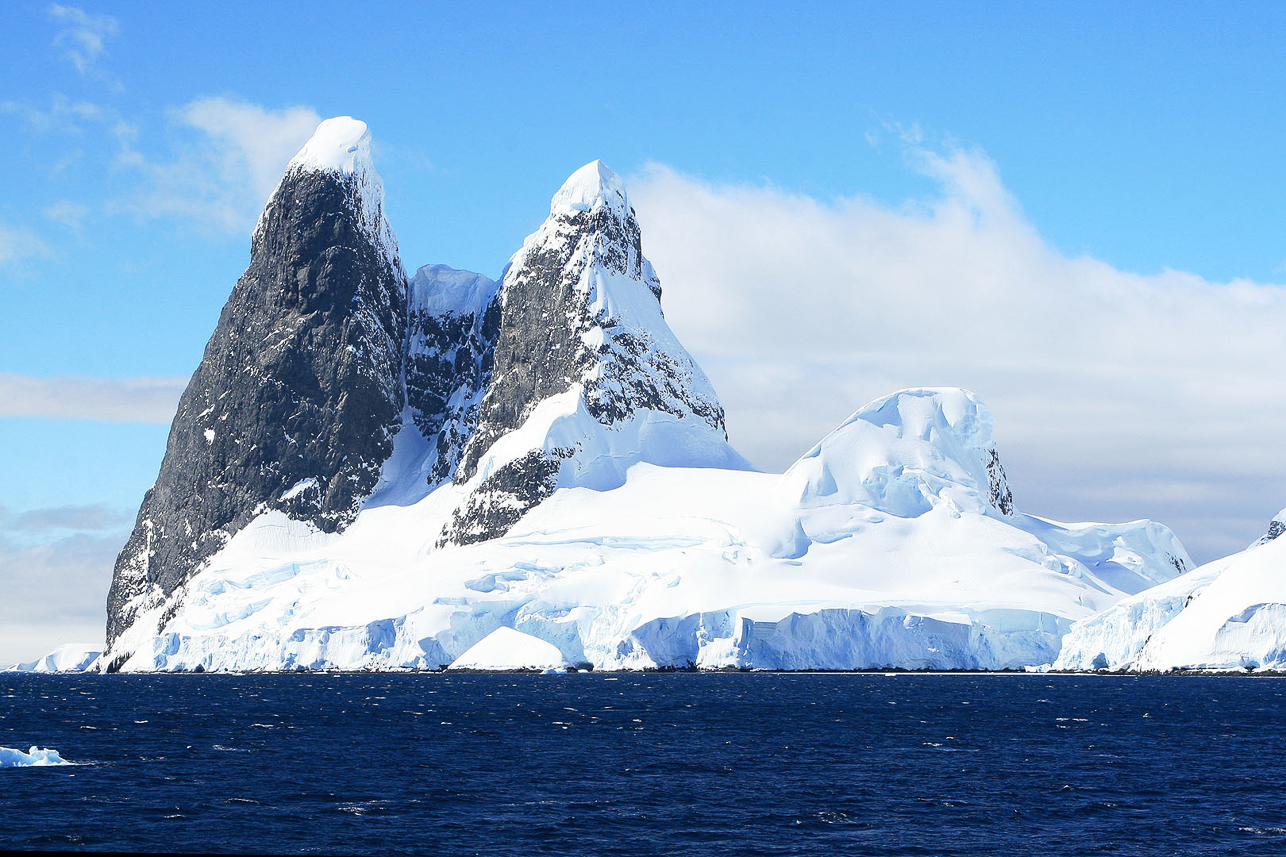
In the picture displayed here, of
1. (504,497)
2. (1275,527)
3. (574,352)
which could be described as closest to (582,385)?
(574,352)

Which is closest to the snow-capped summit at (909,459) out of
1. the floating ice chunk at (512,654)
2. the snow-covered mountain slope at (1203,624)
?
the floating ice chunk at (512,654)

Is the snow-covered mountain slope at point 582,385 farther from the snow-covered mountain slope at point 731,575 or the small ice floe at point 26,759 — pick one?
the small ice floe at point 26,759

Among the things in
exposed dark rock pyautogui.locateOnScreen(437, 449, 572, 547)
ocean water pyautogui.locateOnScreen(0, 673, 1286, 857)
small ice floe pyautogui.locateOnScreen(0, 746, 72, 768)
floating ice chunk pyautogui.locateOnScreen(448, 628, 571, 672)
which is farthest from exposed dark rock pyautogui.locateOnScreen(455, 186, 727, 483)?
small ice floe pyautogui.locateOnScreen(0, 746, 72, 768)

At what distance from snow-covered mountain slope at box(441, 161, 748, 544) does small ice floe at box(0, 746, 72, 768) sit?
117522 mm

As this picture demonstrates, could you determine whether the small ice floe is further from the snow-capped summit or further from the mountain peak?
the mountain peak

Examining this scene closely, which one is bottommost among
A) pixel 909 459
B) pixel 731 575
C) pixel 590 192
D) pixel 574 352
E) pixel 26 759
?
pixel 26 759

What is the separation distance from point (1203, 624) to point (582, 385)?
93171 millimetres

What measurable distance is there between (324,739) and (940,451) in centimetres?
11094

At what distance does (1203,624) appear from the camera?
108 metres

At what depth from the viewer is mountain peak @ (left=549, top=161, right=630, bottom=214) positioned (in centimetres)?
19550

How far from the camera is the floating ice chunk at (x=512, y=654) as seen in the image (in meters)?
135

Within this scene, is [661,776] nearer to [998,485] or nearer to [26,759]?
[26,759]

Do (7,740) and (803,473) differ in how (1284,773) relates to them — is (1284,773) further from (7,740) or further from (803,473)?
(803,473)

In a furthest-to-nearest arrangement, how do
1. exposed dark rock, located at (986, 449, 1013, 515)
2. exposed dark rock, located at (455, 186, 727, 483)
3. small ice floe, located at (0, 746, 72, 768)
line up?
exposed dark rock, located at (455, 186, 727, 483), exposed dark rock, located at (986, 449, 1013, 515), small ice floe, located at (0, 746, 72, 768)
